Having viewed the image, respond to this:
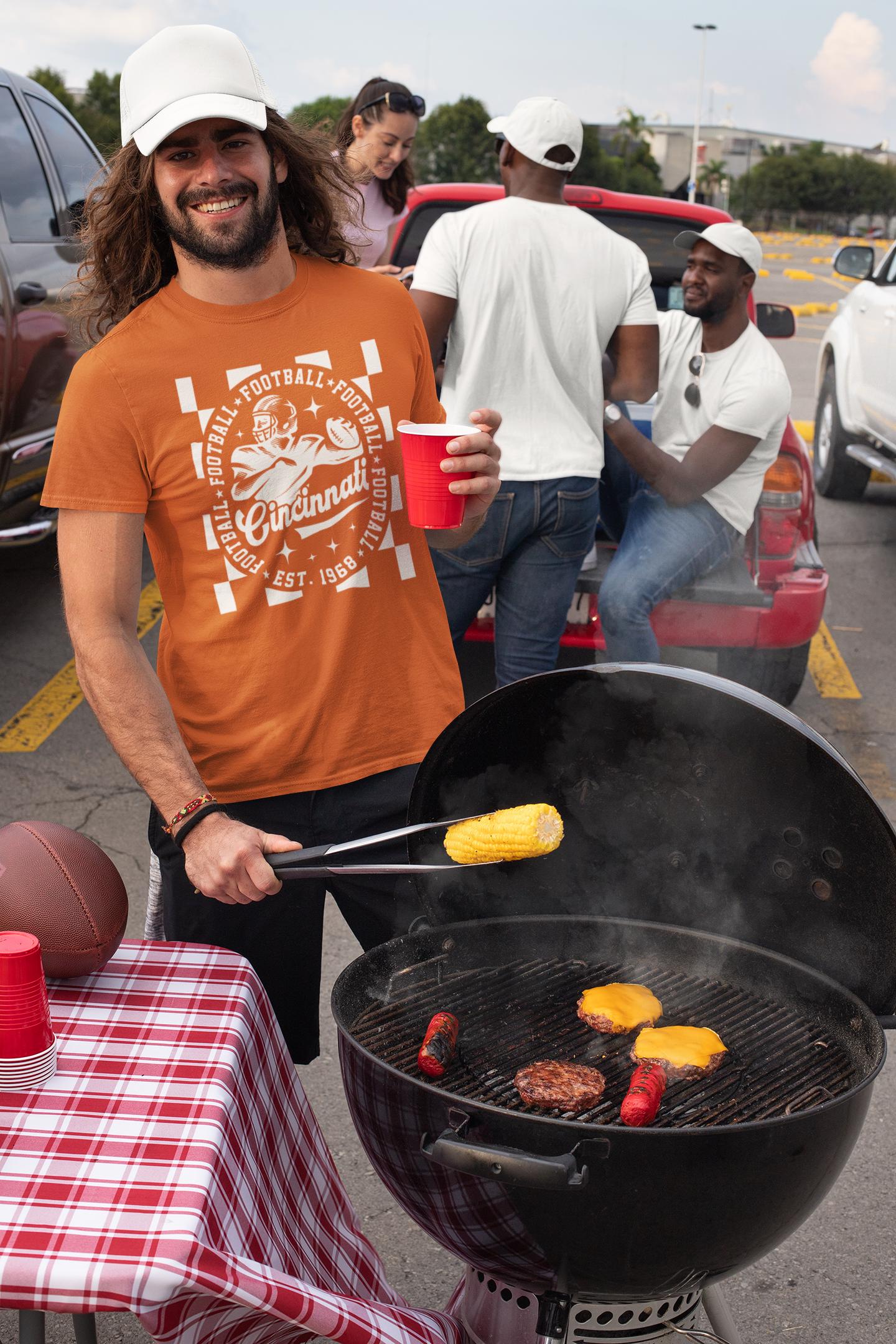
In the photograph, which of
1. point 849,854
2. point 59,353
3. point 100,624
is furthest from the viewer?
point 59,353

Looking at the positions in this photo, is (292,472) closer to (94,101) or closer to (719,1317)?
(719,1317)

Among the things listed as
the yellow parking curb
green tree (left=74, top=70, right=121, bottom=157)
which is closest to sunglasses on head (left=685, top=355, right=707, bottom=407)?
the yellow parking curb

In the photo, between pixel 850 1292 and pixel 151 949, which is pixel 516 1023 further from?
pixel 850 1292

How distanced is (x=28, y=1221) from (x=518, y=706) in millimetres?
1149

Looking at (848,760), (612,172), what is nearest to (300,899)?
(848,760)

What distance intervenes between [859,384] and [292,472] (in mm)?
7286

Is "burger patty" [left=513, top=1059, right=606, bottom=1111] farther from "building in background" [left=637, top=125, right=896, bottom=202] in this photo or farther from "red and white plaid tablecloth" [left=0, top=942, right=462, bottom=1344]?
"building in background" [left=637, top=125, right=896, bottom=202]

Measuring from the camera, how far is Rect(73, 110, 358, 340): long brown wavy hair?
7.39 ft

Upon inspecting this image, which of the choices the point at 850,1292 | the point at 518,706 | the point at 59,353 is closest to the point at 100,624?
the point at 518,706

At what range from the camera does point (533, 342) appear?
3.94 metres

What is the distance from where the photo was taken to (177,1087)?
1.80 meters

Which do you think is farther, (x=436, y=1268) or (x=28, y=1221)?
(x=436, y=1268)

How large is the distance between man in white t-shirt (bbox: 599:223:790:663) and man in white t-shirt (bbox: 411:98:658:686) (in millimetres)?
457

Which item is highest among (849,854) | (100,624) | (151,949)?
(100,624)
